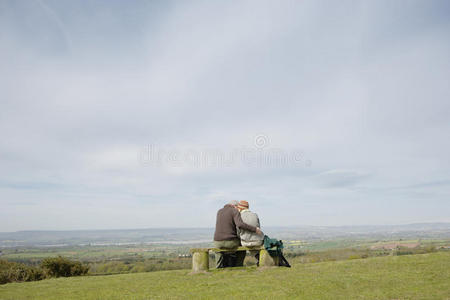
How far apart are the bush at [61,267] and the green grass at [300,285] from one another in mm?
6950

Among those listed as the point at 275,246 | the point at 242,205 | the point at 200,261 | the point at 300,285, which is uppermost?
the point at 242,205

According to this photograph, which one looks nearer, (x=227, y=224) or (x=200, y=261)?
(x=200, y=261)

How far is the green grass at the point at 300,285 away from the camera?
6.90 meters

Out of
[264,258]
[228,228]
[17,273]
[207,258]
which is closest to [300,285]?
[264,258]

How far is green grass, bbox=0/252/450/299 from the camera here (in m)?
6.90

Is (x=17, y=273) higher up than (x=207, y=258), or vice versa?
(x=207, y=258)

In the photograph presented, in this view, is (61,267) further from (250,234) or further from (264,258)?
(264,258)

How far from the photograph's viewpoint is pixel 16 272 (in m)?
13.5

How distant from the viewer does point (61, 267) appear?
665 inches

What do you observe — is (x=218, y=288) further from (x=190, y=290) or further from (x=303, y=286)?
(x=303, y=286)

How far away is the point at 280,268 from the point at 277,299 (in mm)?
3823

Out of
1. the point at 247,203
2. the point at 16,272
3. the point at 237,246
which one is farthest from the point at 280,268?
the point at 16,272

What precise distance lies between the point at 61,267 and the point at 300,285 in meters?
13.7

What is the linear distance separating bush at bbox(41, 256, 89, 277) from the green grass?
695cm
